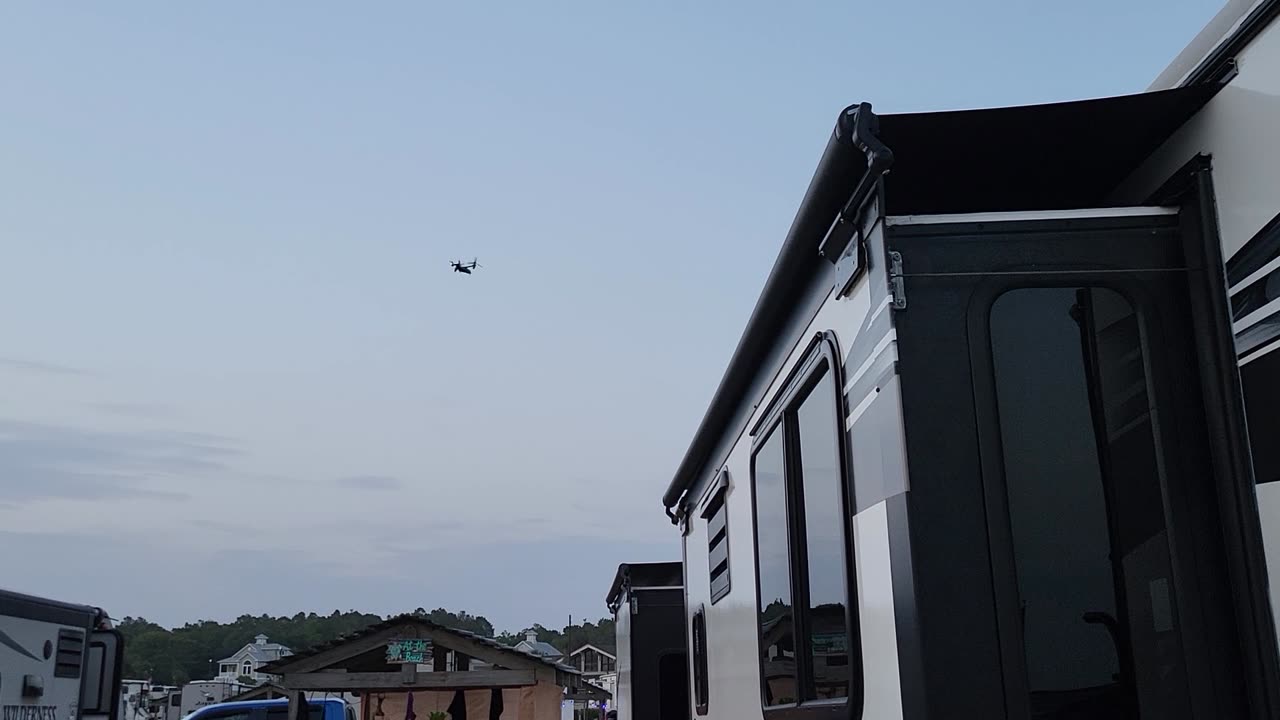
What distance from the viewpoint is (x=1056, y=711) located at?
7.86 feet

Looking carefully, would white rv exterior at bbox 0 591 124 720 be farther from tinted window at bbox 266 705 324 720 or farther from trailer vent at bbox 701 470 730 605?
tinted window at bbox 266 705 324 720

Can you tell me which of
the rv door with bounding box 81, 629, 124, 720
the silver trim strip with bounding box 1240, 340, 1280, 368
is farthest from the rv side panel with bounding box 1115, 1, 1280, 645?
the rv door with bounding box 81, 629, 124, 720

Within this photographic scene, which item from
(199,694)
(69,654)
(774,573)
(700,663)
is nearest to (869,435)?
(774,573)

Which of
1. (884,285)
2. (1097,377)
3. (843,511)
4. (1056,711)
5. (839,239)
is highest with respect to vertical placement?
(839,239)

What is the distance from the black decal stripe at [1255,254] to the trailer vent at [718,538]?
3.49 m

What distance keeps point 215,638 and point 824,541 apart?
3686 inches

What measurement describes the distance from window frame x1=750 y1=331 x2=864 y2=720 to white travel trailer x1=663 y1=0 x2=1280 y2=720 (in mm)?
20

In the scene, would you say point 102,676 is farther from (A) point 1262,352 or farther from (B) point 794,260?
(A) point 1262,352

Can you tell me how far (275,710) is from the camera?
48.6ft

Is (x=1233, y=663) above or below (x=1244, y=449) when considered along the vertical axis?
below

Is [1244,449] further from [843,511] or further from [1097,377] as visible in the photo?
[843,511]

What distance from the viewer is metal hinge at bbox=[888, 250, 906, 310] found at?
2.59 meters

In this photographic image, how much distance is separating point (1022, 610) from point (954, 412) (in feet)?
1.44

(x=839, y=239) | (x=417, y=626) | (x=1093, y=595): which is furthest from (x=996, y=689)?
(x=417, y=626)
